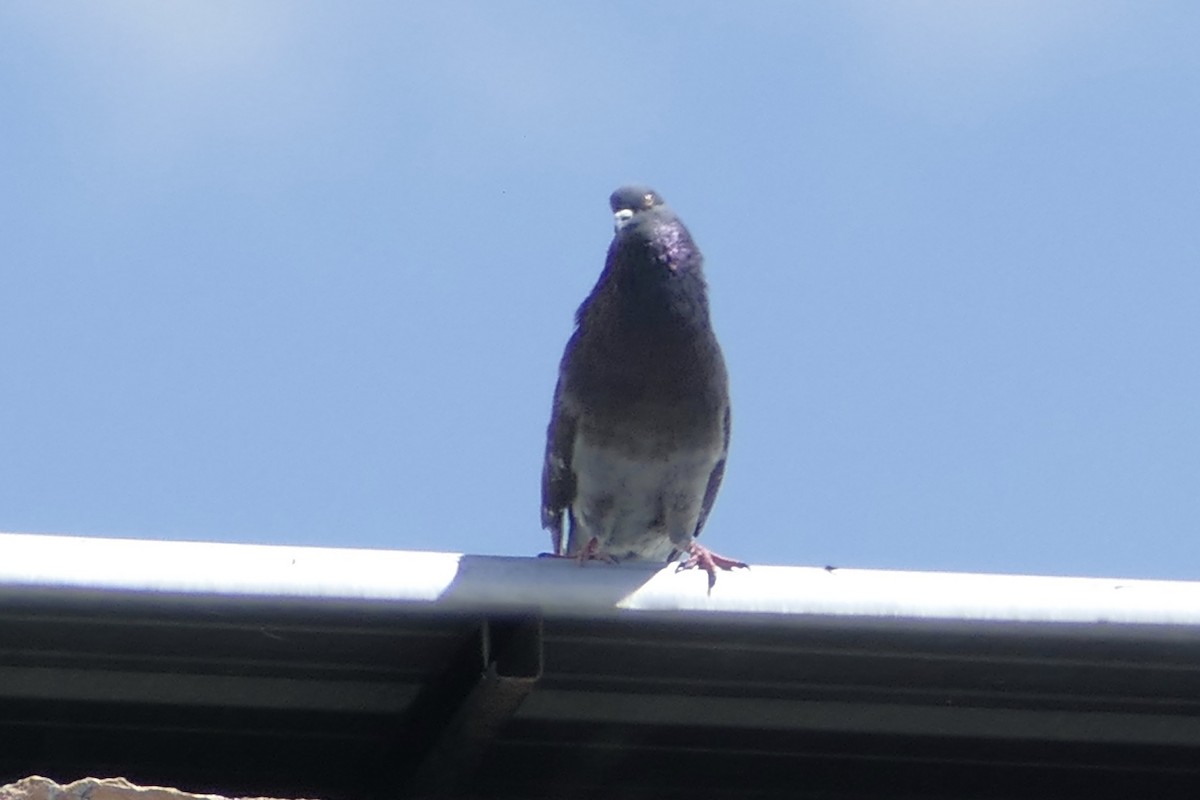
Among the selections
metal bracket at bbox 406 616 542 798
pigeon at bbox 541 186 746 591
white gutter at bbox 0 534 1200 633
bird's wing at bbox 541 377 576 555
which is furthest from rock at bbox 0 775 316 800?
bird's wing at bbox 541 377 576 555

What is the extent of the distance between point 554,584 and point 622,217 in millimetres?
2493

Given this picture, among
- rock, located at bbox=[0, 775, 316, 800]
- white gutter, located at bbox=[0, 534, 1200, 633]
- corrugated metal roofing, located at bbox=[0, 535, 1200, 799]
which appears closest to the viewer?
rock, located at bbox=[0, 775, 316, 800]

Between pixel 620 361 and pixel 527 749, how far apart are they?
5.72 feet

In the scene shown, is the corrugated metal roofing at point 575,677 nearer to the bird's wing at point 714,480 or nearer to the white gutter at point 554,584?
the white gutter at point 554,584

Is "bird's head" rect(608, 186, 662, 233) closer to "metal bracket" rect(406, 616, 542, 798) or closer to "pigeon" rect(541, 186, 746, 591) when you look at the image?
"pigeon" rect(541, 186, 746, 591)

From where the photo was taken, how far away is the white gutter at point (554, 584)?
121 inches

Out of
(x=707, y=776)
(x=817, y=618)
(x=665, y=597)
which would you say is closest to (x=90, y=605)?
(x=665, y=597)

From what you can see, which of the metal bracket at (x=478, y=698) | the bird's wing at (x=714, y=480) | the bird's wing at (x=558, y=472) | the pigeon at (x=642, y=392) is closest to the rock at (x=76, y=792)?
the metal bracket at (x=478, y=698)

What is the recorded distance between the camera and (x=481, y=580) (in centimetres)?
326

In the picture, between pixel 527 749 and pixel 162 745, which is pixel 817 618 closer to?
pixel 527 749

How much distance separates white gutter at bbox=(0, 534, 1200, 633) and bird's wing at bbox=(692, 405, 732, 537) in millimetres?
2394

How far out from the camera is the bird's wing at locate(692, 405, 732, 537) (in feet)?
19.0

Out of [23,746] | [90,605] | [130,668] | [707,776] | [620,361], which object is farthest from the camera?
[620,361]

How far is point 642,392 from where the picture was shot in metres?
5.44
